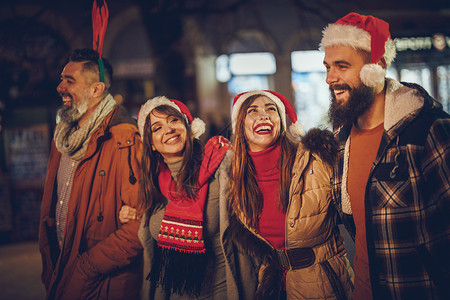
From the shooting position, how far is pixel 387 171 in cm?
207

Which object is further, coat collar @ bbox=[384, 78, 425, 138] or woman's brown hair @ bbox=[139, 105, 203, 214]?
woman's brown hair @ bbox=[139, 105, 203, 214]

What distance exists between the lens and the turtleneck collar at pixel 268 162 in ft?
8.45

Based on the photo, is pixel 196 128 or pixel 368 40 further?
pixel 196 128

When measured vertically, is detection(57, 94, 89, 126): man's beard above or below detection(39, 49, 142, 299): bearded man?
above

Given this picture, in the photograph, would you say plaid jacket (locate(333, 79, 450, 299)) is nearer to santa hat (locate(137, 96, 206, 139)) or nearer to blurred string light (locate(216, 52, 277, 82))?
santa hat (locate(137, 96, 206, 139))

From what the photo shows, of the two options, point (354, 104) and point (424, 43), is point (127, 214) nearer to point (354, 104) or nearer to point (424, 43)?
point (354, 104)

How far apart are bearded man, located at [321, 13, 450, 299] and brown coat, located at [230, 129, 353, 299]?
111mm

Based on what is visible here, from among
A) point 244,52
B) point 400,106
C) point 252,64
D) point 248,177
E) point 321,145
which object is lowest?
point 248,177

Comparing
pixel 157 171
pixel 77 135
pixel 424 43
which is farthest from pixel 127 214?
pixel 424 43

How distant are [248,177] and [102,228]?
48.0 inches

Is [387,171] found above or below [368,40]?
below

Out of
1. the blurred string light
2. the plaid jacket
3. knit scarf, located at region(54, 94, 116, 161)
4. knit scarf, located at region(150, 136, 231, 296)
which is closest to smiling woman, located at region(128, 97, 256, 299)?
knit scarf, located at region(150, 136, 231, 296)

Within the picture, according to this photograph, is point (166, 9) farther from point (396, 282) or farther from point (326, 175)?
point (396, 282)

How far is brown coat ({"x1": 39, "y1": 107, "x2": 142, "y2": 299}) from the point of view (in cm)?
269
